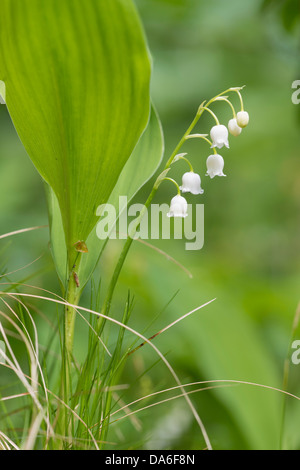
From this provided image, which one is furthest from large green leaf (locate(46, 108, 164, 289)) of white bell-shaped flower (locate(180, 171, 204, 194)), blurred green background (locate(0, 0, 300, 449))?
blurred green background (locate(0, 0, 300, 449))

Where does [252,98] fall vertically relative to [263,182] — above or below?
above

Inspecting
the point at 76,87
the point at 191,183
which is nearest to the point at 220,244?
the point at 191,183

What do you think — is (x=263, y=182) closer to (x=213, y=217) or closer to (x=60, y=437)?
(x=213, y=217)

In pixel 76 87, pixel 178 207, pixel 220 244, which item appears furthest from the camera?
pixel 220 244

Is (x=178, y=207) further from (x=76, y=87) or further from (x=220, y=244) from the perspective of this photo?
(x=220, y=244)

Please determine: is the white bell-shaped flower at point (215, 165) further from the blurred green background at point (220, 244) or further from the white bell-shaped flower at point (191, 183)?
the blurred green background at point (220, 244)

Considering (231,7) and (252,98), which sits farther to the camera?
(252,98)

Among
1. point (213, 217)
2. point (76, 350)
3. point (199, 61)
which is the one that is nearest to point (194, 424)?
point (76, 350)
